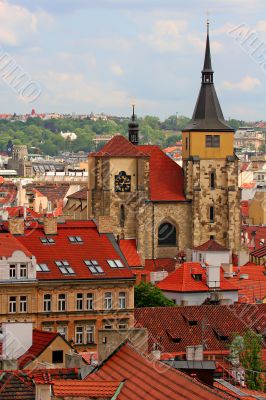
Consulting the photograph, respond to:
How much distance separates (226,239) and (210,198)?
3245 mm

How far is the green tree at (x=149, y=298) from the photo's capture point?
87562mm

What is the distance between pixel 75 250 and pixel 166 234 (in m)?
53.3

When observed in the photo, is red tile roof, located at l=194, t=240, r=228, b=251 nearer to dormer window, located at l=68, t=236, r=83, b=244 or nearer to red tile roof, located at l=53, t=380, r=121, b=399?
dormer window, located at l=68, t=236, r=83, b=244

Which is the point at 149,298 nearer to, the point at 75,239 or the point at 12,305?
the point at 75,239

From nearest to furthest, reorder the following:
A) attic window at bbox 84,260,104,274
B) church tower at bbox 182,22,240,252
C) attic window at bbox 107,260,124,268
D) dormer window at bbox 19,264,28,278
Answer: dormer window at bbox 19,264,28,278 → attic window at bbox 84,260,104,274 → attic window at bbox 107,260,124,268 → church tower at bbox 182,22,240,252

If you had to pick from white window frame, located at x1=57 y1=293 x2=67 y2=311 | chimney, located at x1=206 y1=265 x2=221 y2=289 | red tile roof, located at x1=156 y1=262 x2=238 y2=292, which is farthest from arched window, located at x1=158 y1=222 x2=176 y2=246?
white window frame, located at x1=57 y1=293 x2=67 y2=311

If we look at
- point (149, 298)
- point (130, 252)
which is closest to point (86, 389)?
point (149, 298)

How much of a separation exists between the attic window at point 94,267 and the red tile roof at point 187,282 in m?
20.3

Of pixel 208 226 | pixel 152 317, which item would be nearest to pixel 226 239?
pixel 208 226

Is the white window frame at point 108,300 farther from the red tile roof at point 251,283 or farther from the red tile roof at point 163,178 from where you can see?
the red tile roof at point 163,178

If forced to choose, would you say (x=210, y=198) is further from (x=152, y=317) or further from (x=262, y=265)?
(x=152, y=317)

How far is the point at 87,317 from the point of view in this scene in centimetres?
7175

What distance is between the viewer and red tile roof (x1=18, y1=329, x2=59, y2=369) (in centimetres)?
4934

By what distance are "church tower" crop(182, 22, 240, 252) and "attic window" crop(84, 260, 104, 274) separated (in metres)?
54.3
